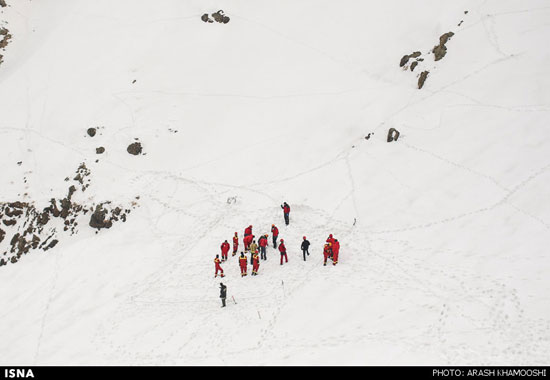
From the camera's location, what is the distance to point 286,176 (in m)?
24.5

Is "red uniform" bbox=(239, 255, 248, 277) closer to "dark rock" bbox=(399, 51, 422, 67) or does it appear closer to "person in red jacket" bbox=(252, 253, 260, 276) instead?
"person in red jacket" bbox=(252, 253, 260, 276)

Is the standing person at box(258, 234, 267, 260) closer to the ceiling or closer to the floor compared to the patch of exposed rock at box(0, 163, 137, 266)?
closer to the floor

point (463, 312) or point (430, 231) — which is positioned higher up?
point (430, 231)

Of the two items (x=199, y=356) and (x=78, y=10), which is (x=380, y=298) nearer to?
(x=199, y=356)

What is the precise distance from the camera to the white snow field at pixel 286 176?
49.2 ft

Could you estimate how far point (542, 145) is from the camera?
19.6 metres

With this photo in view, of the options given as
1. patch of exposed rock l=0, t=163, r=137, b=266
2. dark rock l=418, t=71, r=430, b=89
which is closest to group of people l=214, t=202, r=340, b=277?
patch of exposed rock l=0, t=163, r=137, b=266

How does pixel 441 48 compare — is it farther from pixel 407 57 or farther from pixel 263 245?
pixel 263 245

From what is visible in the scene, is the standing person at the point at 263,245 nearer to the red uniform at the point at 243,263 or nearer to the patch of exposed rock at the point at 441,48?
the red uniform at the point at 243,263

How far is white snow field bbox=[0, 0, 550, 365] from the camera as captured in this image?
15.0m

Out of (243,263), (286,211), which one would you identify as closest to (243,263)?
(243,263)
